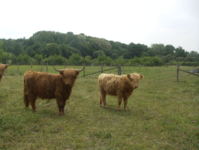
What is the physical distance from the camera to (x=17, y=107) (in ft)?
26.6

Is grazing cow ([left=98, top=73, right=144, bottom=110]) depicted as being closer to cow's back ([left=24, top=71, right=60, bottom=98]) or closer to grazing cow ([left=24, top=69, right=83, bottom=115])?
grazing cow ([left=24, top=69, right=83, bottom=115])

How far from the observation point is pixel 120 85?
869 cm

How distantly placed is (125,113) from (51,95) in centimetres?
270

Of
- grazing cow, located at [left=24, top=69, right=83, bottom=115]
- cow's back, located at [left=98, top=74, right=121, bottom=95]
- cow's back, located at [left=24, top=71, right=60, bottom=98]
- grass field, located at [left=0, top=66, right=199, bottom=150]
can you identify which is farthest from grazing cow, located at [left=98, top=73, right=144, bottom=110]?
cow's back, located at [left=24, top=71, right=60, bottom=98]

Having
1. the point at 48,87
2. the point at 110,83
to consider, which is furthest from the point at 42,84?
the point at 110,83

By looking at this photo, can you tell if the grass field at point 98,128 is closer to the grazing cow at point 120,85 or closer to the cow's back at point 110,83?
the grazing cow at point 120,85

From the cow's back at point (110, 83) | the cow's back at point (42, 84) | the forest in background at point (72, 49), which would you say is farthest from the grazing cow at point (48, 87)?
the forest in background at point (72, 49)

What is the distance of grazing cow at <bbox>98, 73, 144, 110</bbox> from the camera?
328 inches

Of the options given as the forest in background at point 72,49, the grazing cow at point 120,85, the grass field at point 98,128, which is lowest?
the grass field at point 98,128

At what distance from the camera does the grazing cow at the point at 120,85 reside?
8.34 meters

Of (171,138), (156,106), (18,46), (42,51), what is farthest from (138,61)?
(171,138)

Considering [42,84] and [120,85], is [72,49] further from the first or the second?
[42,84]

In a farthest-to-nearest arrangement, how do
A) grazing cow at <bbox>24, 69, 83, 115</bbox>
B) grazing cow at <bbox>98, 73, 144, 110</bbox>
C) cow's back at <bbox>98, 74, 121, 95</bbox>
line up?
cow's back at <bbox>98, 74, 121, 95</bbox> < grazing cow at <bbox>98, 73, 144, 110</bbox> < grazing cow at <bbox>24, 69, 83, 115</bbox>

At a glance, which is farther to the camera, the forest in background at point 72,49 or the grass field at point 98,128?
the forest in background at point 72,49
